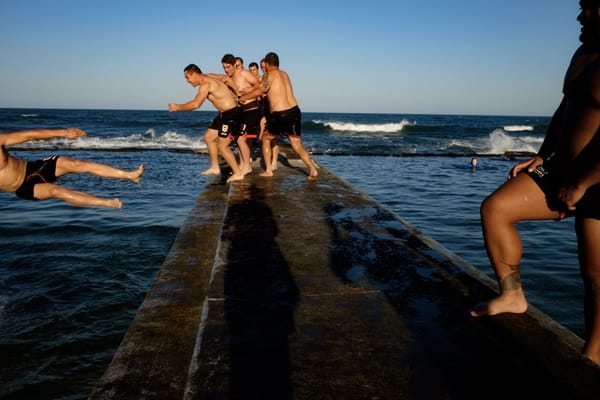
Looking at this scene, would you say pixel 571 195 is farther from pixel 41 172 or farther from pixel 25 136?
pixel 41 172

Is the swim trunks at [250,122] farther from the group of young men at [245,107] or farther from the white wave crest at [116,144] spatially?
the white wave crest at [116,144]

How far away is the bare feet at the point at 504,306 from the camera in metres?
2.28

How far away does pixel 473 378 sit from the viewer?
177cm

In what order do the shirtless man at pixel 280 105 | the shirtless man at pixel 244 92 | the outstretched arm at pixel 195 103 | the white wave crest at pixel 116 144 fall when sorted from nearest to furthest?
the outstretched arm at pixel 195 103 → the shirtless man at pixel 280 105 → the shirtless man at pixel 244 92 → the white wave crest at pixel 116 144

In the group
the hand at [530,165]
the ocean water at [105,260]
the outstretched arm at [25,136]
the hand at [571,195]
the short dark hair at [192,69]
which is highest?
the short dark hair at [192,69]

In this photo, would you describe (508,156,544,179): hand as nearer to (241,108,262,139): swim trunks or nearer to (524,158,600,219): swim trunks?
(524,158,600,219): swim trunks

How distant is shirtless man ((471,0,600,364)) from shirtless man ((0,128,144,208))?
3710 mm

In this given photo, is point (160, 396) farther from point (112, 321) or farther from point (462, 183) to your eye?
point (462, 183)

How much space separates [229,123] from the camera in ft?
23.4

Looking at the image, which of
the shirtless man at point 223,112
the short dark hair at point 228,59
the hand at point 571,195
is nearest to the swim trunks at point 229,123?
the shirtless man at point 223,112

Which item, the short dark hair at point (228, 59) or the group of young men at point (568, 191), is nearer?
the group of young men at point (568, 191)

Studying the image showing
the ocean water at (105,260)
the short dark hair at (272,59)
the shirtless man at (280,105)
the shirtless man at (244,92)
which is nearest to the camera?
the ocean water at (105,260)

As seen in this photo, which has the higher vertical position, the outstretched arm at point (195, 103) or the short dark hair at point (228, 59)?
the short dark hair at point (228, 59)

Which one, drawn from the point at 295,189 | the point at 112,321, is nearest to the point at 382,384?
the point at 112,321
